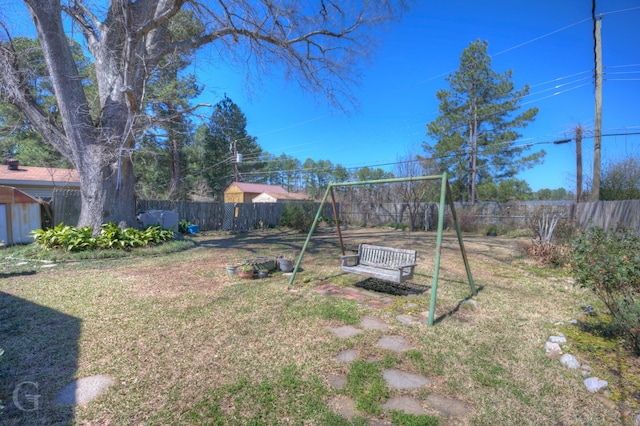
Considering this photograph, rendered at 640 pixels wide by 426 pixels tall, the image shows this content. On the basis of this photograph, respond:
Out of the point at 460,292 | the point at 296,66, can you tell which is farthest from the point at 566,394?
the point at 296,66

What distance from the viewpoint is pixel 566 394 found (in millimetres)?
2285

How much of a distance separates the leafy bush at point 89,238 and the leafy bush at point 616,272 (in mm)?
9123

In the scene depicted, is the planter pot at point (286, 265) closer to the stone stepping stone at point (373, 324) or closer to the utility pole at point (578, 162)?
the stone stepping stone at point (373, 324)

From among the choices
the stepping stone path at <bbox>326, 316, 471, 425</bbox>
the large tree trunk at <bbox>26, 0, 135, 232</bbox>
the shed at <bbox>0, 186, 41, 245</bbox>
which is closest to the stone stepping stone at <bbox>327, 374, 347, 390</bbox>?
the stepping stone path at <bbox>326, 316, 471, 425</bbox>

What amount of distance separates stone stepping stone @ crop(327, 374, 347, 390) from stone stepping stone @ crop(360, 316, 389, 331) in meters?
1.02

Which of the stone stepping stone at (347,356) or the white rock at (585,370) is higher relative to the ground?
the stone stepping stone at (347,356)

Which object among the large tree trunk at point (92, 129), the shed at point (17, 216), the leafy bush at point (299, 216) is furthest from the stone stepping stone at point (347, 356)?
the leafy bush at point (299, 216)

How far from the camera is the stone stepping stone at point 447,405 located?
2.08m

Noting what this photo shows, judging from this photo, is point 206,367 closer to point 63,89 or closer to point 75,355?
point 75,355

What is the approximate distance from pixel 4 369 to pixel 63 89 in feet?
26.5

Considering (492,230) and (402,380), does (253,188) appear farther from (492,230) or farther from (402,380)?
(402,380)

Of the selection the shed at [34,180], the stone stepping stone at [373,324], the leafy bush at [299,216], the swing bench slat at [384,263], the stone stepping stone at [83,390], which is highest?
the shed at [34,180]

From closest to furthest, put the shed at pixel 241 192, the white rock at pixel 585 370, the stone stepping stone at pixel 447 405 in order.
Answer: the stone stepping stone at pixel 447 405 → the white rock at pixel 585 370 → the shed at pixel 241 192
